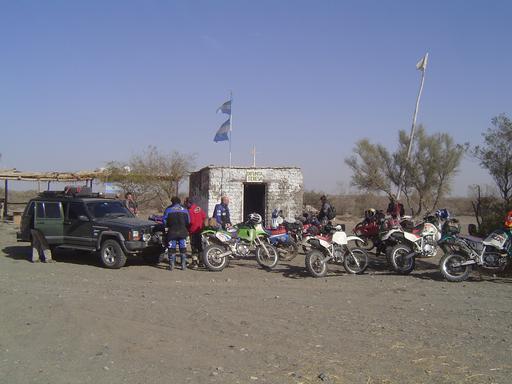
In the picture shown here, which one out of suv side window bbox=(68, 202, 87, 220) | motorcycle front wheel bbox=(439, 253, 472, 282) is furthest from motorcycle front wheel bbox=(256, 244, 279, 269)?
suv side window bbox=(68, 202, 87, 220)

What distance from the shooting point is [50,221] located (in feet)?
41.9

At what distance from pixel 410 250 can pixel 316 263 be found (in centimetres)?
218

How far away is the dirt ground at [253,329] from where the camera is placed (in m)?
4.79

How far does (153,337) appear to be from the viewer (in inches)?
231

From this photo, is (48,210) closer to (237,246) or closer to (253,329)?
(237,246)

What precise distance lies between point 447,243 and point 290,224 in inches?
166

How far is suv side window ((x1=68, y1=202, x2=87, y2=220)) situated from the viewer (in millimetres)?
12456

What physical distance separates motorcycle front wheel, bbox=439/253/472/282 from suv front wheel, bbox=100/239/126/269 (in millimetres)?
7286

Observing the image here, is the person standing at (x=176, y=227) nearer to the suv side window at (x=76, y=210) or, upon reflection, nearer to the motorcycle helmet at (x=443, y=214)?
the suv side window at (x=76, y=210)

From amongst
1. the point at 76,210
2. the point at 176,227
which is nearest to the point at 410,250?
the point at 176,227

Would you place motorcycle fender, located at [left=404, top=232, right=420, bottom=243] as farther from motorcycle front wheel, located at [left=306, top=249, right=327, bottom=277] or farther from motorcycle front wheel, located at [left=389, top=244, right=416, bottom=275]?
motorcycle front wheel, located at [left=306, top=249, right=327, bottom=277]

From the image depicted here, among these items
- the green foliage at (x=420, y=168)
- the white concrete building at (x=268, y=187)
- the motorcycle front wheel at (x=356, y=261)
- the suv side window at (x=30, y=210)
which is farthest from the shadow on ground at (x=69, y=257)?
the green foliage at (x=420, y=168)

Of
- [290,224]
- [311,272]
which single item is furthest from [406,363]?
[290,224]

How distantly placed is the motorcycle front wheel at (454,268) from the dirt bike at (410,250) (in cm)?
76
